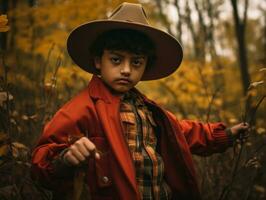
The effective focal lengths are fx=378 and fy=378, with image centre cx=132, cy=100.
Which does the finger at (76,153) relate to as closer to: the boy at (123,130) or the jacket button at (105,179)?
the boy at (123,130)

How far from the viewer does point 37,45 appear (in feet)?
19.7

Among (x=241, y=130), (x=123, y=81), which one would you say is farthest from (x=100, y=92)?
(x=241, y=130)

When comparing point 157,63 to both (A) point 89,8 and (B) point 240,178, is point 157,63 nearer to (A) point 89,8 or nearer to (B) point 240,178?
(B) point 240,178

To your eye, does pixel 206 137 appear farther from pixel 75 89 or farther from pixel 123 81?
pixel 75 89

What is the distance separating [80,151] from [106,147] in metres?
0.45

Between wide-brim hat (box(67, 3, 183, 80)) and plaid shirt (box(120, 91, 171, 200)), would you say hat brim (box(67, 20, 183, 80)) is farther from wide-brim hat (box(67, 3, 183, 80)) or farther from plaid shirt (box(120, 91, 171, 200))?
plaid shirt (box(120, 91, 171, 200))

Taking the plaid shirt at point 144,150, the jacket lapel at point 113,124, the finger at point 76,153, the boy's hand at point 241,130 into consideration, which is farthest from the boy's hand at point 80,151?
the boy's hand at point 241,130

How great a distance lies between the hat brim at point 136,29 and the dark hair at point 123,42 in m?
0.03

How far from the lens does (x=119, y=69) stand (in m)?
2.29

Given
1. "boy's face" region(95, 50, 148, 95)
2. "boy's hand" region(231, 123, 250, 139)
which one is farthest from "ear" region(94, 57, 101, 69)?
"boy's hand" region(231, 123, 250, 139)

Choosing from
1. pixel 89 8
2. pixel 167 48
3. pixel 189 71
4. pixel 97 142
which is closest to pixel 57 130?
pixel 97 142

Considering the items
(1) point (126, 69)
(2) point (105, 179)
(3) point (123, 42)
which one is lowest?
(2) point (105, 179)

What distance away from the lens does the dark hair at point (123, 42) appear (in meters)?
2.30

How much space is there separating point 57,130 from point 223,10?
7.71m
